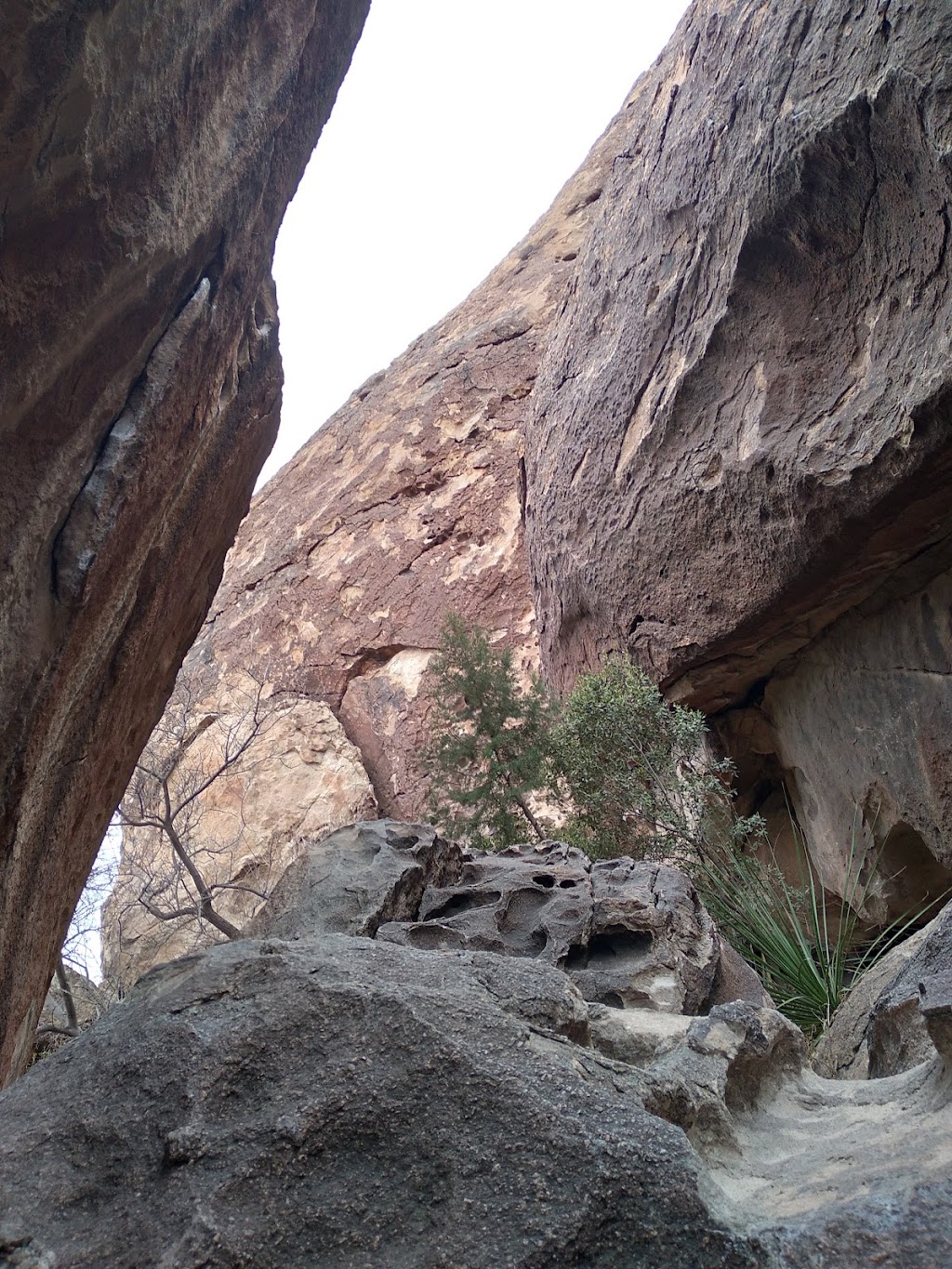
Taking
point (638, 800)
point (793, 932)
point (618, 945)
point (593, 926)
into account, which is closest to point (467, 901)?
point (593, 926)

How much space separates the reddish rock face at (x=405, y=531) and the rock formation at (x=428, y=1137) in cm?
1123

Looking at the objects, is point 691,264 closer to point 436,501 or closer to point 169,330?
point 169,330

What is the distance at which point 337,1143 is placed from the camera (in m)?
1.98

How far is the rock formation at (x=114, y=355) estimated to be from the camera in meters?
2.64

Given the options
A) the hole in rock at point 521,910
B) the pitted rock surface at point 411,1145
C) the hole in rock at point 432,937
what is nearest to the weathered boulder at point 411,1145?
the pitted rock surface at point 411,1145

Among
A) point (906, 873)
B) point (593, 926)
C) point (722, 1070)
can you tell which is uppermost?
point (593, 926)

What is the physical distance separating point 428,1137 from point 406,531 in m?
14.9

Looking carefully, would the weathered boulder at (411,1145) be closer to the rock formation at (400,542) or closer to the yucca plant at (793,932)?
the yucca plant at (793,932)

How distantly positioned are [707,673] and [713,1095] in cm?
606

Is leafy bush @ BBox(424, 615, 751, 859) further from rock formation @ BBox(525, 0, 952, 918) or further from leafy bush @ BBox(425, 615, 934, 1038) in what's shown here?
rock formation @ BBox(525, 0, 952, 918)

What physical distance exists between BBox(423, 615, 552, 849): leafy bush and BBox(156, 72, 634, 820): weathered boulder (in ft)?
9.25

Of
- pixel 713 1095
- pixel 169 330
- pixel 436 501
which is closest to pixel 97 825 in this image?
pixel 169 330

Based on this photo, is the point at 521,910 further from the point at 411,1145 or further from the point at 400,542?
the point at 400,542

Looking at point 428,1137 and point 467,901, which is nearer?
point 428,1137
